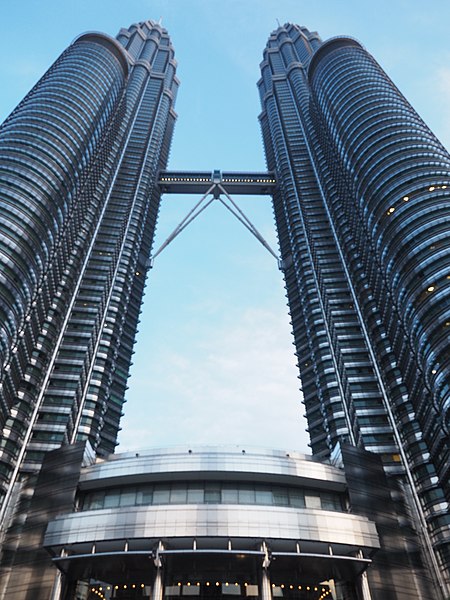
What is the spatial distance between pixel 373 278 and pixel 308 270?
26.4 metres

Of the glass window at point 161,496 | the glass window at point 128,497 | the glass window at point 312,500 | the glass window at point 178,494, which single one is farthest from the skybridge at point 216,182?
the glass window at point 161,496

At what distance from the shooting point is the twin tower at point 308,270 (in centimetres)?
7600

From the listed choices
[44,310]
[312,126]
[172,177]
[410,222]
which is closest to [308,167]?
[312,126]

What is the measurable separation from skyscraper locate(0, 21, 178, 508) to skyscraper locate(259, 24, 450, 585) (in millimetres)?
42900

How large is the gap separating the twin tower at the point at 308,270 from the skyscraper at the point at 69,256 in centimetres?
40

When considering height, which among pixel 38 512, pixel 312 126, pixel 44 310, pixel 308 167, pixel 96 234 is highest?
pixel 312 126

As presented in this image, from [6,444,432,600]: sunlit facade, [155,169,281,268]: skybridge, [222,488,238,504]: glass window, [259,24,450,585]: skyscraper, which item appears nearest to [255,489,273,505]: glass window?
[6,444,432,600]: sunlit facade

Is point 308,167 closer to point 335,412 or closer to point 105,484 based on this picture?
point 335,412

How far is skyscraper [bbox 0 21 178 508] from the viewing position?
3204 inches

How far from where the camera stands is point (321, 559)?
49375mm

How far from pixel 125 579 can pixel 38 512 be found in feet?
47.3

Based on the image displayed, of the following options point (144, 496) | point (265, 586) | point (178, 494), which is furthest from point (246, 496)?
point (144, 496)

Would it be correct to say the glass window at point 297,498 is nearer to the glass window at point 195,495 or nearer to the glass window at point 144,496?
the glass window at point 195,495

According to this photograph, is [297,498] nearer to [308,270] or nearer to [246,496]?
[246,496]
